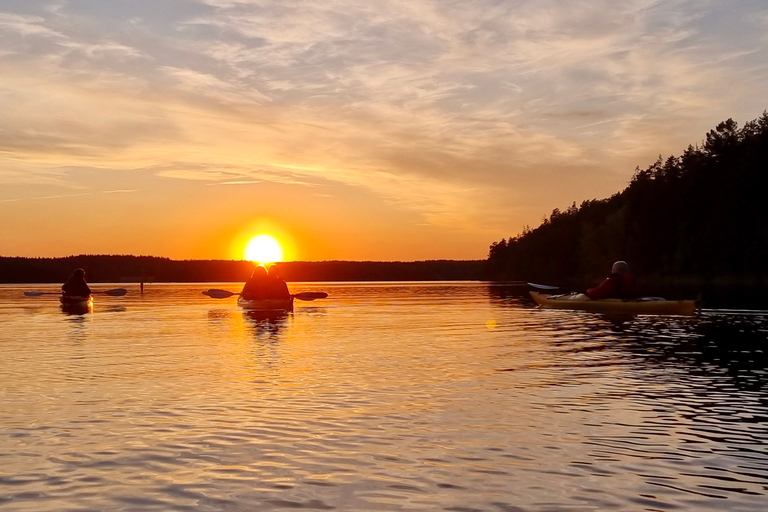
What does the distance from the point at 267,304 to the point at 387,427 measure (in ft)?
112

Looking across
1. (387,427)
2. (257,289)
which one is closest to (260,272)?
(257,289)

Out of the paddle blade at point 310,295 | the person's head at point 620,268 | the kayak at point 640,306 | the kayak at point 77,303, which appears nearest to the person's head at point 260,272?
the paddle blade at point 310,295

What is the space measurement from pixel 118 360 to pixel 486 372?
10.3m

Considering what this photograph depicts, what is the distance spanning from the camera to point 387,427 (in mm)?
11531

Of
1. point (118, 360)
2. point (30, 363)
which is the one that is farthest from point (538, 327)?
point (30, 363)

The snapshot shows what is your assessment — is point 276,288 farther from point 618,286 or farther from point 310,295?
point 618,286

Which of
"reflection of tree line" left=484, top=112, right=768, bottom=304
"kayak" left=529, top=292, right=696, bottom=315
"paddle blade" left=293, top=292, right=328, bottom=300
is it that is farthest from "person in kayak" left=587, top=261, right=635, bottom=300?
"reflection of tree line" left=484, top=112, right=768, bottom=304

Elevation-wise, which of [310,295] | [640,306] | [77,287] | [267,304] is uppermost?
[77,287]

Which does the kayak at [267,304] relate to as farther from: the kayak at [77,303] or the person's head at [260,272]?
the kayak at [77,303]

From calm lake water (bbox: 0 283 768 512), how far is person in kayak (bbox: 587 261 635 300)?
1452cm

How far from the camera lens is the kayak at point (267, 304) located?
147 ft

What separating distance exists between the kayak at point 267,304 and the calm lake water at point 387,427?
20066mm

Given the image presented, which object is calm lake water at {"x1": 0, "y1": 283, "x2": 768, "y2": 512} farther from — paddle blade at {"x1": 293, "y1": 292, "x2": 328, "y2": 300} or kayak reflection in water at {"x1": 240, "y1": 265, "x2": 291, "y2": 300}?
paddle blade at {"x1": 293, "y1": 292, "x2": 328, "y2": 300}

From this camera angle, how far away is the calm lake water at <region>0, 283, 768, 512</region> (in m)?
8.20
